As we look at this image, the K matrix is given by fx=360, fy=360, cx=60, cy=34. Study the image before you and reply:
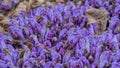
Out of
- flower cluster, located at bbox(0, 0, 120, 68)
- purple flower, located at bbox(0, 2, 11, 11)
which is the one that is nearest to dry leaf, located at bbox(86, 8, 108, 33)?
flower cluster, located at bbox(0, 0, 120, 68)

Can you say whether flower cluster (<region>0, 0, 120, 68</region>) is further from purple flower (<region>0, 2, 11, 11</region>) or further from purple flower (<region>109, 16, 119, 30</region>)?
purple flower (<region>0, 2, 11, 11</region>)

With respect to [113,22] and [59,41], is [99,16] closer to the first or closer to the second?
[113,22]

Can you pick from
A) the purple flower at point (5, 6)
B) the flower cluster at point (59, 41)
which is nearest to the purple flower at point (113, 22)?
the flower cluster at point (59, 41)

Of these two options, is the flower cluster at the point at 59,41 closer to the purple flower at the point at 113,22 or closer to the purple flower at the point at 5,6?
the purple flower at the point at 113,22

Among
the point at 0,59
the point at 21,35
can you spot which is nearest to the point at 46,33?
the point at 21,35

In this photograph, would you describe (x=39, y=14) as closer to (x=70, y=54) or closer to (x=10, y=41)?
(x=10, y=41)

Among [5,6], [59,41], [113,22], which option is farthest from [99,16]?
[5,6]
